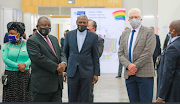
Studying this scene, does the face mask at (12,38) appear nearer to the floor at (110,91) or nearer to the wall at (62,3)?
the floor at (110,91)

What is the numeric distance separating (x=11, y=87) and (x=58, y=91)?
1.01 m

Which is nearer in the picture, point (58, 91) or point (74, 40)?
point (58, 91)

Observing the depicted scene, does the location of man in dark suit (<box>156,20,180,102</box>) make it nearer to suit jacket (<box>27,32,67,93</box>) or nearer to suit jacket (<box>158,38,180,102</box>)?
suit jacket (<box>158,38,180,102</box>)

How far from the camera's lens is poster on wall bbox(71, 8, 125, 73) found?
383 inches

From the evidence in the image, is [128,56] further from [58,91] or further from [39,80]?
[39,80]

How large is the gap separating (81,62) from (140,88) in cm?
89

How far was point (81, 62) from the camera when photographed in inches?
138

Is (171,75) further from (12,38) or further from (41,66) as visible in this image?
(12,38)

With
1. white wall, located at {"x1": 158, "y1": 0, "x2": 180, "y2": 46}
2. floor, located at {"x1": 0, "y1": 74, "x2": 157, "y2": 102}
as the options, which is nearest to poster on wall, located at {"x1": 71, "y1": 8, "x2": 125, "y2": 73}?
floor, located at {"x1": 0, "y1": 74, "x2": 157, "y2": 102}

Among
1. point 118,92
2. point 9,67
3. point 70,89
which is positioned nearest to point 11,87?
point 9,67

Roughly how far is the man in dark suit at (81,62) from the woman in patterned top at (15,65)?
2.57ft

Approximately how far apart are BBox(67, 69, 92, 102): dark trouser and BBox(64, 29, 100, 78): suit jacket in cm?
6

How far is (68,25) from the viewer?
19.3m

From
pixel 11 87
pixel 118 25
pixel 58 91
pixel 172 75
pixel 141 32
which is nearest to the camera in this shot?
pixel 172 75
